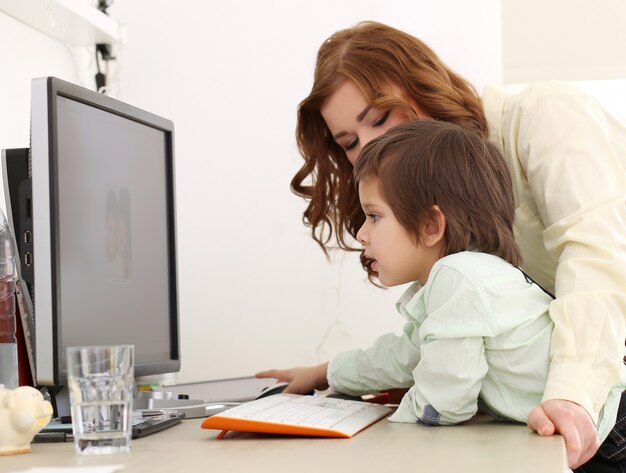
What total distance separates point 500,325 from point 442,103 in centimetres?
59

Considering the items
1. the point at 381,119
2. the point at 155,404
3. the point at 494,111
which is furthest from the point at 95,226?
the point at 494,111

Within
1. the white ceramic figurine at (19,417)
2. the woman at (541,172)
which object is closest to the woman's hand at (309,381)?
the woman at (541,172)

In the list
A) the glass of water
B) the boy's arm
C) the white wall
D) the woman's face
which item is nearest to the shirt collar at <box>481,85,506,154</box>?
the woman's face

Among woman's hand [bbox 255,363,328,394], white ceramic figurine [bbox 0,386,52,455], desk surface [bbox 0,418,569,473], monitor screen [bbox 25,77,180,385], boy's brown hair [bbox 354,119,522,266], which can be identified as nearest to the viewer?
desk surface [bbox 0,418,569,473]

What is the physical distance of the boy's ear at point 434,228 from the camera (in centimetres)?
116

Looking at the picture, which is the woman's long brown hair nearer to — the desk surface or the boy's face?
the boy's face

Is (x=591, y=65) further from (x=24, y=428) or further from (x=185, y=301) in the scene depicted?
(x=24, y=428)

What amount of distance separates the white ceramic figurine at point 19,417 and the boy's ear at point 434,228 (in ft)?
1.78

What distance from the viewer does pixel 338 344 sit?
84.4 inches

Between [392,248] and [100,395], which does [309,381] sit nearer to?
[392,248]

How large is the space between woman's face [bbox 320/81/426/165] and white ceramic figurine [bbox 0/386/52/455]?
799 mm

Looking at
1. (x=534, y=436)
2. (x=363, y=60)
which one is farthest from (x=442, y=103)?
(x=534, y=436)

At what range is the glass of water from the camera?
81cm

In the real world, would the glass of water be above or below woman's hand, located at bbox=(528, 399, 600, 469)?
above
